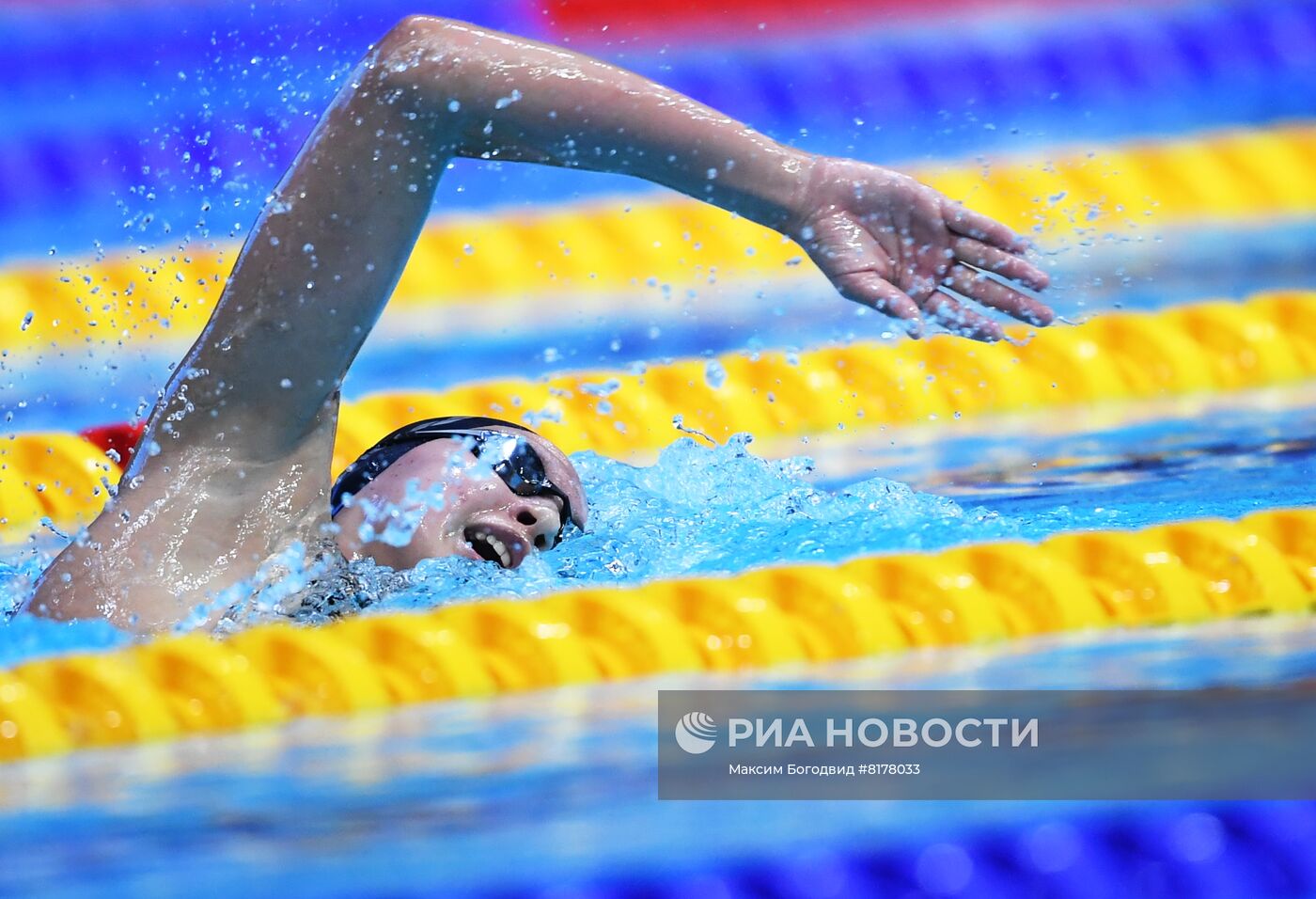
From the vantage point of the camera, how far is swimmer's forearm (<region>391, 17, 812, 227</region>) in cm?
192

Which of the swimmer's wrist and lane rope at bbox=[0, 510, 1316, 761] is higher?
the swimmer's wrist

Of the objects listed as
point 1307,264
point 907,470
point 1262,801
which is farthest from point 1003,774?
point 1307,264

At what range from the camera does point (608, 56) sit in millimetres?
5223

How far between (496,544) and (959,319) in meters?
0.76

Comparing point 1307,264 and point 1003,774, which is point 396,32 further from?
point 1307,264

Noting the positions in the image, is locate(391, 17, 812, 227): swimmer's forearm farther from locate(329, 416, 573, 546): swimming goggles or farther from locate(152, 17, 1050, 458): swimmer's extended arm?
locate(329, 416, 573, 546): swimming goggles

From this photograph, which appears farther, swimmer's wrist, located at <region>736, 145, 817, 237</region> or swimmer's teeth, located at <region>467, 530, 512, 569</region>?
swimmer's teeth, located at <region>467, 530, 512, 569</region>

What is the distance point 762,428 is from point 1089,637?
4.75 ft

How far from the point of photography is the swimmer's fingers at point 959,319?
183 cm

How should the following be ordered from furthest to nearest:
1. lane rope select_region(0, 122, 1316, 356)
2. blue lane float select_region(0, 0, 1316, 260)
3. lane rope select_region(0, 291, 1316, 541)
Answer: blue lane float select_region(0, 0, 1316, 260) < lane rope select_region(0, 122, 1316, 356) < lane rope select_region(0, 291, 1316, 541)

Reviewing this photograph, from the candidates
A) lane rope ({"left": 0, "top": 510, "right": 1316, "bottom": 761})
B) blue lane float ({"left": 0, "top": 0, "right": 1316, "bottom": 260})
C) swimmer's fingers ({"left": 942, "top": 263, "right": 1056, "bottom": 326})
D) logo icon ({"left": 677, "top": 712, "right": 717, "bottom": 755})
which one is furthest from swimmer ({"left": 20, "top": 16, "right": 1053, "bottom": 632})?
blue lane float ({"left": 0, "top": 0, "right": 1316, "bottom": 260})

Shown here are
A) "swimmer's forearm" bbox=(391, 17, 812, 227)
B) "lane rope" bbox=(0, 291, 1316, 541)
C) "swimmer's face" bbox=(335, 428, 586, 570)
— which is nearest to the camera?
"swimmer's forearm" bbox=(391, 17, 812, 227)

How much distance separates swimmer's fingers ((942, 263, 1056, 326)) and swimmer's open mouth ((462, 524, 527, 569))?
0.74 meters

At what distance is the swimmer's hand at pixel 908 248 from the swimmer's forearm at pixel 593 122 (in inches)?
1.7
